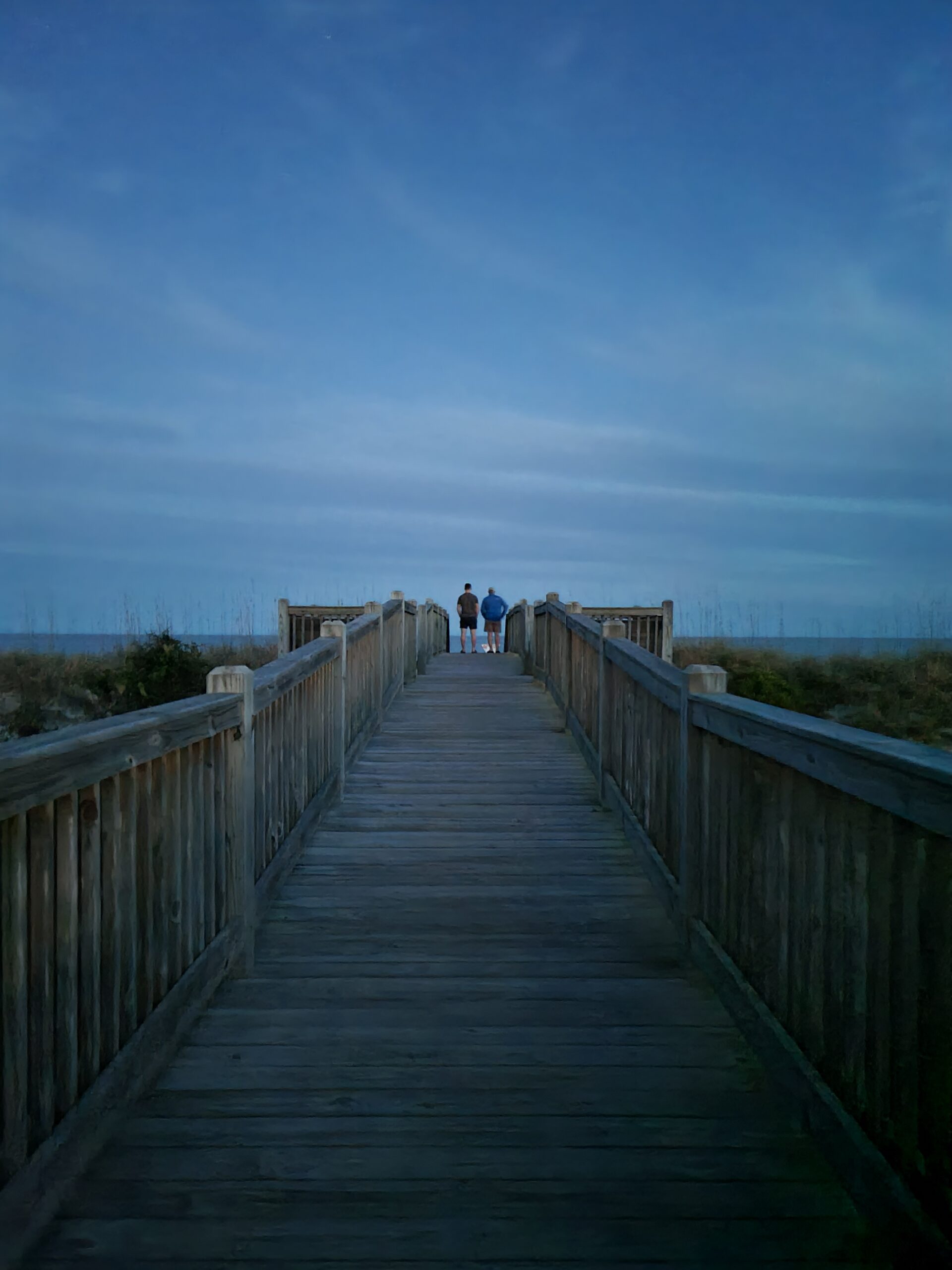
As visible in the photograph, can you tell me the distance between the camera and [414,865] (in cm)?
516

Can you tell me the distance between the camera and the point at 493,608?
69.4 feet

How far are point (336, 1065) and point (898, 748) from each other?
2.00 metres

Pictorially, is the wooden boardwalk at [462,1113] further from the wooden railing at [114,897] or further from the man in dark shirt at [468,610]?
the man in dark shirt at [468,610]

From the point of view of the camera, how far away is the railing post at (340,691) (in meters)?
6.38

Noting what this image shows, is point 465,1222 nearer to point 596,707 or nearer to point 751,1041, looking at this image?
point 751,1041

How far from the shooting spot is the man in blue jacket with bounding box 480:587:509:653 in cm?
2103

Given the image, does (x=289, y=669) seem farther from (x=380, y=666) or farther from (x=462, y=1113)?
(x=380, y=666)

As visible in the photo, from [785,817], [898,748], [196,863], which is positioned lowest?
[196,863]

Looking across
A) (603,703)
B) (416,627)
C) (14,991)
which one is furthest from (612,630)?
(416,627)

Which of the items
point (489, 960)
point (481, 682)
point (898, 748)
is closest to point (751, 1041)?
point (489, 960)

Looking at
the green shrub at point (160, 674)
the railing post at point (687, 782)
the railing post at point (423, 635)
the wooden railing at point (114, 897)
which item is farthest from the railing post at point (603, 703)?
the green shrub at point (160, 674)

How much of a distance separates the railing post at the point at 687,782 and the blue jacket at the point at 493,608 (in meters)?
16.9

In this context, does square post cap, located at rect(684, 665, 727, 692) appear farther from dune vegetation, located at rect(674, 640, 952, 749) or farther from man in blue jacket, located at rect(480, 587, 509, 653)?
man in blue jacket, located at rect(480, 587, 509, 653)

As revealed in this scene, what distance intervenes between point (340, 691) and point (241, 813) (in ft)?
9.19
